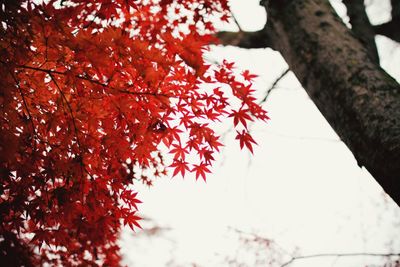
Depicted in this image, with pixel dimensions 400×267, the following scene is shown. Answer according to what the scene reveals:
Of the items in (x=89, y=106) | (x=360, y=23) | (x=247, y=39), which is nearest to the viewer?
(x=89, y=106)

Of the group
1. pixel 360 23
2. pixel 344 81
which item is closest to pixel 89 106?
pixel 344 81

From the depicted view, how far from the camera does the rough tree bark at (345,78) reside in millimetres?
1349

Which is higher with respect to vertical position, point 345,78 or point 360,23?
point 360,23

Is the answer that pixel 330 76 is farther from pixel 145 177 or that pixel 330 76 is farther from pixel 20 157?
pixel 145 177

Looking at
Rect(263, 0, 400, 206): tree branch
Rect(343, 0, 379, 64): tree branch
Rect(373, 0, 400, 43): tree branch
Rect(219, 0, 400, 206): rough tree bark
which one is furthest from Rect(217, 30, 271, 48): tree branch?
Rect(373, 0, 400, 43): tree branch

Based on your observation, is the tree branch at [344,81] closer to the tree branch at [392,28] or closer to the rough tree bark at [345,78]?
the rough tree bark at [345,78]

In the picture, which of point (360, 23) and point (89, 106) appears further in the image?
point (360, 23)

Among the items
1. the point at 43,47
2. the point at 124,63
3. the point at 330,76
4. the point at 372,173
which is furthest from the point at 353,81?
the point at 43,47

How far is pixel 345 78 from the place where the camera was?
1655 millimetres

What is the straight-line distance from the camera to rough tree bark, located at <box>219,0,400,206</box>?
135cm

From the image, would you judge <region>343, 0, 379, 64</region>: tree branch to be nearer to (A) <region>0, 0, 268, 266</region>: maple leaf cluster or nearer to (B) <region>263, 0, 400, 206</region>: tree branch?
(B) <region>263, 0, 400, 206</region>: tree branch

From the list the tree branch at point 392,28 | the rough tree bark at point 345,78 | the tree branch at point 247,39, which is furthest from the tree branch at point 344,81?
the tree branch at point 392,28

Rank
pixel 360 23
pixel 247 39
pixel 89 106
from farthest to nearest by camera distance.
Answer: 1. pixel 247 39
2. pixel 360 23
3. pixel 89 106

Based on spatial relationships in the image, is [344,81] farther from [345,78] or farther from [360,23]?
[360,23]
